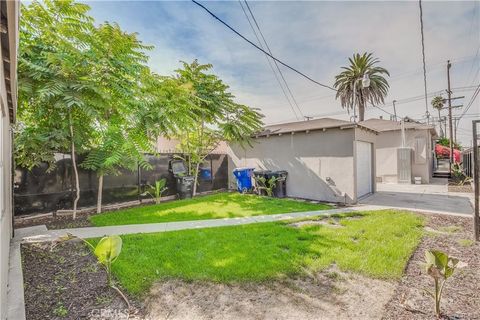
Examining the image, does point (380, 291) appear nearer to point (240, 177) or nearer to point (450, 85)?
point (240, 177)

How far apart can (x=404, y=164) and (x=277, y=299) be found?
15038 mm

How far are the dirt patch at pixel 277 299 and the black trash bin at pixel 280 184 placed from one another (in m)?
6.89

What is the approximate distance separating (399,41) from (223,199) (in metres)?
8.97

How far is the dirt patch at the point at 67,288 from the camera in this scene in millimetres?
2822

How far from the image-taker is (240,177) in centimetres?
1159

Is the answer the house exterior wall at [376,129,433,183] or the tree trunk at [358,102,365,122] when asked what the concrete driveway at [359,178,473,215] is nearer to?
the house exterior wall at [376,129,433,183]

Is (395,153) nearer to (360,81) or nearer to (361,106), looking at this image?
(361,106)

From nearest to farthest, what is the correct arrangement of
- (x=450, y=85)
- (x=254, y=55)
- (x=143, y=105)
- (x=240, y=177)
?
(x=143, y=105)
(x=254, y=55)
(x=240, y=177)
(x=450, y=85)

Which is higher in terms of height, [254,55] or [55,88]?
[254,55]

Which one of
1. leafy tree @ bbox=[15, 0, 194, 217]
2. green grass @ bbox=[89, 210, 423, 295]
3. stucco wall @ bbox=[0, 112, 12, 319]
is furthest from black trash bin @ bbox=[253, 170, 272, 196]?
stucco wall @ bbox=[0, 112, 12, 319]

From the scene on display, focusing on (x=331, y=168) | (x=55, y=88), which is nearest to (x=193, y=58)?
(x=55, y=88)

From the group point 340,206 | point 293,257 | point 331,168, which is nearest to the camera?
point 293,257

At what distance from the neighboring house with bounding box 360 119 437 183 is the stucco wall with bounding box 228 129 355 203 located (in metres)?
6.30

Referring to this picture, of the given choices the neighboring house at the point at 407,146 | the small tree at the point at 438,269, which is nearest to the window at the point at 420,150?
the neighboring house at the point at 407,146
